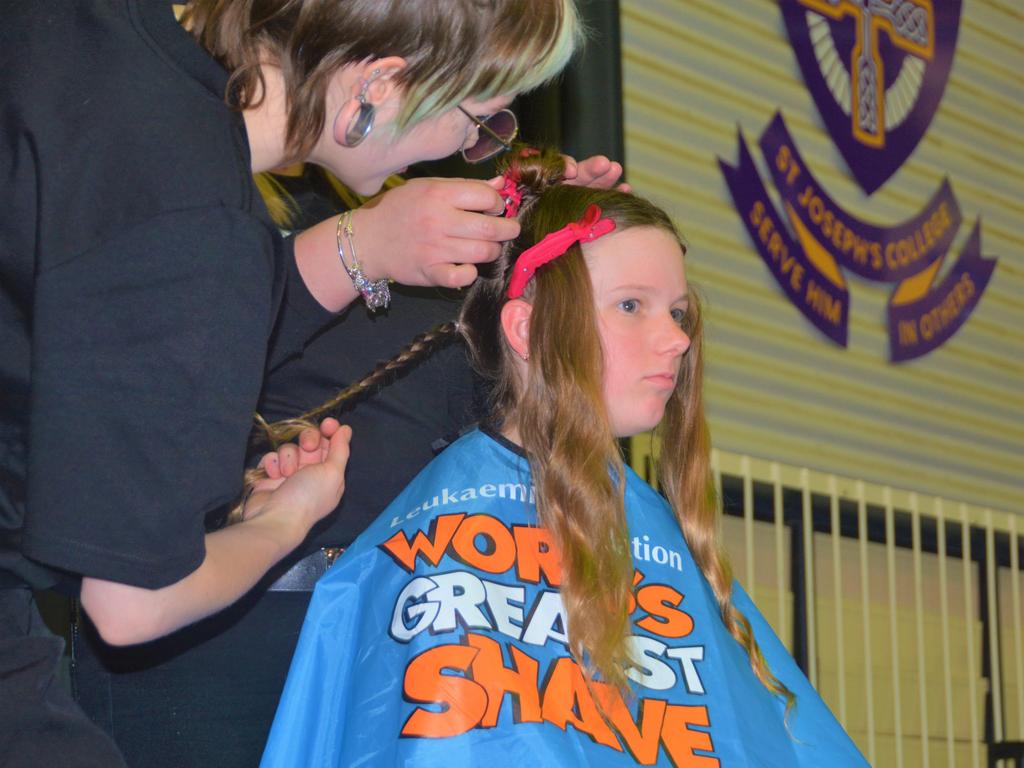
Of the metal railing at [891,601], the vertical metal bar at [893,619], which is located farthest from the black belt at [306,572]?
the vertical metal bar at [893,619]

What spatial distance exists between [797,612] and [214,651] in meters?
2.61

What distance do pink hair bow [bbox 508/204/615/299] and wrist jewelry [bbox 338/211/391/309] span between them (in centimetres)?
40

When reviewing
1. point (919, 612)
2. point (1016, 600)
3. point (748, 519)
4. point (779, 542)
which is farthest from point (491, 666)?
point (1016, 600)

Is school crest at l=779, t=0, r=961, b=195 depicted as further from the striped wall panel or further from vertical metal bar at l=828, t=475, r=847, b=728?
vertical metal bar at l=828, t=475, r=847, b=728

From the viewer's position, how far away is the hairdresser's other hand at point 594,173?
2078mm

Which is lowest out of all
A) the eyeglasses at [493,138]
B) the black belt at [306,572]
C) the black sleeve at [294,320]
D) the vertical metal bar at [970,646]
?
the vertical metal bar at [970,646]

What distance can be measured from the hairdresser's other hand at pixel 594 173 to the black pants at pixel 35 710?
1.20 metres

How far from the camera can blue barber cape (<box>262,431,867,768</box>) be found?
1600 mm

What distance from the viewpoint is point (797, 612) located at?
12.6ft

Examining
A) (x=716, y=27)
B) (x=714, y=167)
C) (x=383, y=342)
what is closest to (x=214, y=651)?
(x=383, y=342)

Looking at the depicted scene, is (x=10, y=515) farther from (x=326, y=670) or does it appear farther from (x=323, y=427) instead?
(x=326, y=670)

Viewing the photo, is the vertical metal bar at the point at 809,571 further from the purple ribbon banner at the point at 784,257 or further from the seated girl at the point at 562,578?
the seated girl at the point at 562,578

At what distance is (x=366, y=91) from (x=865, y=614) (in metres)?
3.07

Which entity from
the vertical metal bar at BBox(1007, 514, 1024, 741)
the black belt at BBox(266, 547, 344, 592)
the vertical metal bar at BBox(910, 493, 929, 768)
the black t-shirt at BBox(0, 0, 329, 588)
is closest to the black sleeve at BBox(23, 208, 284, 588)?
the black t-shirt at BBox(0, 0, 329, 588)
